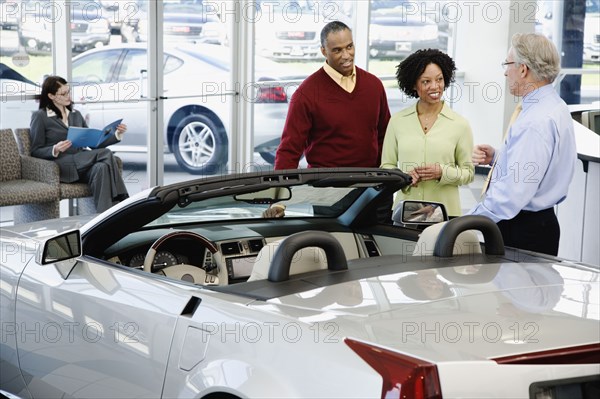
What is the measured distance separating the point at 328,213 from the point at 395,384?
6.24ft

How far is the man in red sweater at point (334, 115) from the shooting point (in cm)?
501

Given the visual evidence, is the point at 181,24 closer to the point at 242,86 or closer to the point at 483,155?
the point at 242,86

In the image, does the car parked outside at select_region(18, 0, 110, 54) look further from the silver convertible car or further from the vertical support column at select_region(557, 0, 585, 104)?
the vertical support column at select_region(557, 0, 585, 104)

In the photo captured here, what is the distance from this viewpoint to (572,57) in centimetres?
1413

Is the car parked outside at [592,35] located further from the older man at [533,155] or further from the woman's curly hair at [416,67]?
the older man at [533,155]

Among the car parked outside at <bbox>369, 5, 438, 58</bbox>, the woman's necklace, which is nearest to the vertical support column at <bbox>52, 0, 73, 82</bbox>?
the car parked outside at <bbox>369, 5, 438, 58</bbox>

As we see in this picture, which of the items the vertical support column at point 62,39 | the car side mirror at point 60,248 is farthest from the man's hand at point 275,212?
the vertical support column at point 62,39

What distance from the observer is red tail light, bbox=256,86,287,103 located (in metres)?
10.3

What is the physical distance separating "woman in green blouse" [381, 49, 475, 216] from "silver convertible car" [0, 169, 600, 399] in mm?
819

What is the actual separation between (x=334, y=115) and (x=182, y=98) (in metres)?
4.89

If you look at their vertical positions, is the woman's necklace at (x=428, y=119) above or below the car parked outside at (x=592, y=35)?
below

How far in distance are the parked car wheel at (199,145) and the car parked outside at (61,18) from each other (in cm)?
139

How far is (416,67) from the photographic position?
4816 mm

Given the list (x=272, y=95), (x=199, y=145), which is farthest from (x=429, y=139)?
(x=272, y=95)
